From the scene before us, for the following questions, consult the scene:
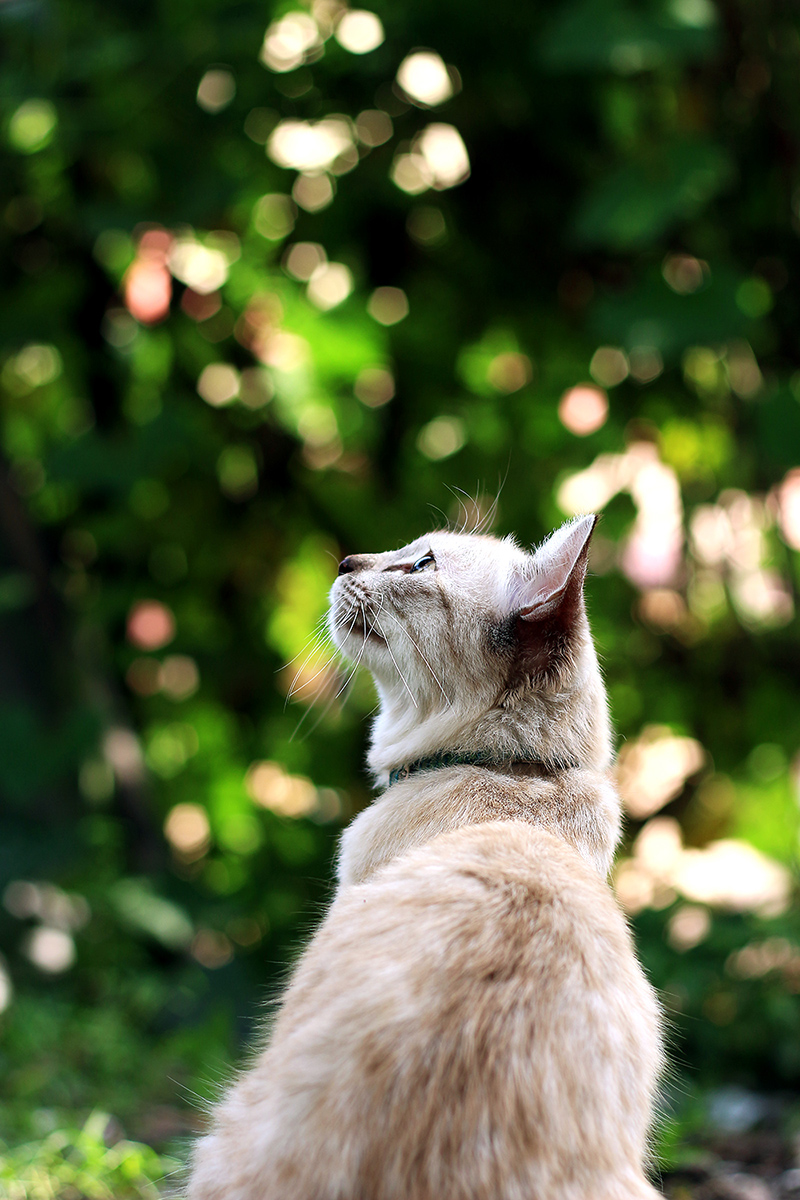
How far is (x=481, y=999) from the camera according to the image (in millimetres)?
1515

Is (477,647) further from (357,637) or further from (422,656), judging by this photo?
(357,637)

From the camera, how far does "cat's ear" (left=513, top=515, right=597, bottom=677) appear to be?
204 centimetres

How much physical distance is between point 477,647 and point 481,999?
873 millimetres

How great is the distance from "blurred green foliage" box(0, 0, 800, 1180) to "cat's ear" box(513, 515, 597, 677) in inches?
53.3

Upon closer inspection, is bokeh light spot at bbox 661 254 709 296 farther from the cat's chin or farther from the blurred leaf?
the cat's chin

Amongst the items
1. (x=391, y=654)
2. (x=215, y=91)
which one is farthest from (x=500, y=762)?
(x=215, y=91)

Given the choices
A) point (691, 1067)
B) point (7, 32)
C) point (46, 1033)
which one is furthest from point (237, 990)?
point (7, 32)

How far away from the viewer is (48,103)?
12.8 ft

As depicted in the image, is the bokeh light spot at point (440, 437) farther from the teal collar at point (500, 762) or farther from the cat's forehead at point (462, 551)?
the teal collar at point (500, 762)

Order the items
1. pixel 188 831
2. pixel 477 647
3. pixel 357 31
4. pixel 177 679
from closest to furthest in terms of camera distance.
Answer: pixel 477 647
pixel 357 31
pixel 177 679
pixel 188 831

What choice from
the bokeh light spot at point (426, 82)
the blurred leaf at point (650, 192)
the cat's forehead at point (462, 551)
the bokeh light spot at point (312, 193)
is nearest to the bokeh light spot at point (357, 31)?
the bokeh light spot at point (426, 82)

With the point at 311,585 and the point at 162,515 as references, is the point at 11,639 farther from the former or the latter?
the point at 311,585

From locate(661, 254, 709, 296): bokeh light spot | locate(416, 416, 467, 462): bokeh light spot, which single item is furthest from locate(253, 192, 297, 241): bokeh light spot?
locate(661, 254, 709, 296): bokeh light spot

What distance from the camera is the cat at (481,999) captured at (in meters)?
1.45
